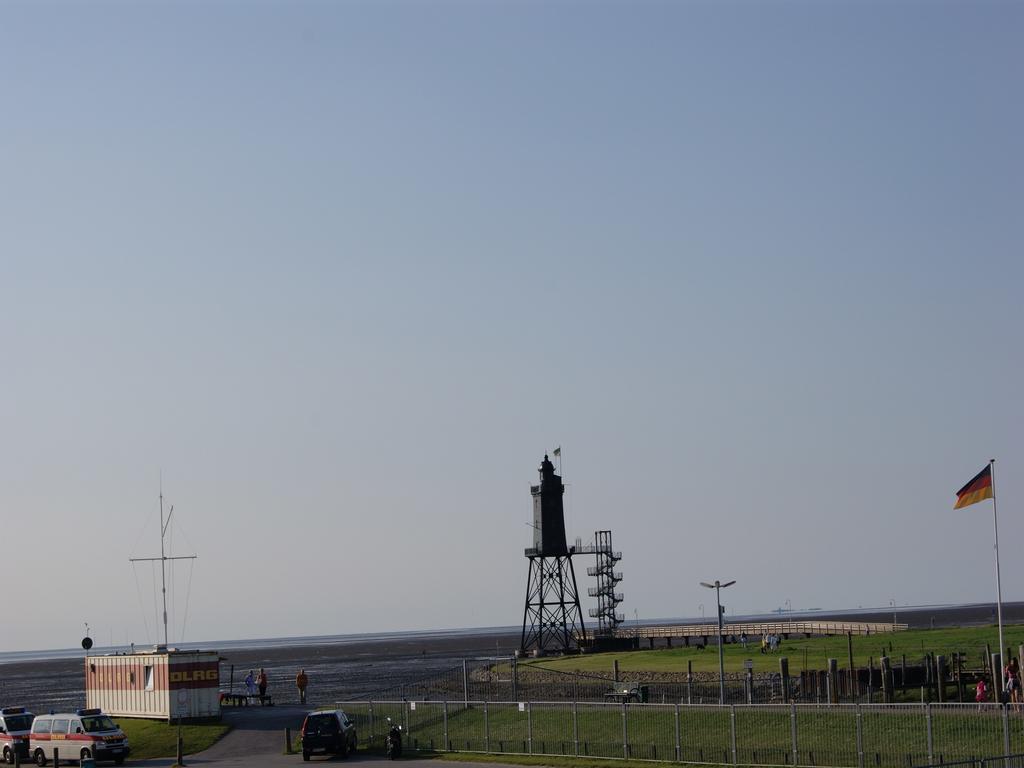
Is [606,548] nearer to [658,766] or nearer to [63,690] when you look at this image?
[63,690]

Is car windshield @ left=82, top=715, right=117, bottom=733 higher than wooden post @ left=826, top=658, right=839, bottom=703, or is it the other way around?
wooden post @ left=826, top=658, right=839, bottom=703

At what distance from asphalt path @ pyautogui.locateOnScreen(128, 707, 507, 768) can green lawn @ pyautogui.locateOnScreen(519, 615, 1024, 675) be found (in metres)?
21.0

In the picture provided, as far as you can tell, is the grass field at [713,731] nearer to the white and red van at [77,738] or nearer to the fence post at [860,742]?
the fence post at [860,742]

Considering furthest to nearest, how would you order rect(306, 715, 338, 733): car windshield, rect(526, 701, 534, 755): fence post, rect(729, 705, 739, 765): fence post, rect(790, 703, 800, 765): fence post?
rect(306, 715, 338, 733): car windshield, rect(526, 701, 534, 755): fence post, rect(729, 705, 739, 765): fence post, rect(790, 703, 800, 765): fence post

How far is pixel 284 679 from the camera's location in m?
124

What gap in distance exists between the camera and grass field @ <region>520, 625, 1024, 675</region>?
70.4 m

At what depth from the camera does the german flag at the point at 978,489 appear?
48.3m

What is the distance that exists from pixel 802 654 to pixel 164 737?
34.8 m

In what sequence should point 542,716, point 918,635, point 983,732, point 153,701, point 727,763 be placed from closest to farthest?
point 983,732, point 727,763, point 542,716, point 153,701, point 918,635

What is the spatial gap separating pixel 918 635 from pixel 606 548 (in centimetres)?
2484

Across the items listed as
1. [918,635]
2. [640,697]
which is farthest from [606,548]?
[640,697]

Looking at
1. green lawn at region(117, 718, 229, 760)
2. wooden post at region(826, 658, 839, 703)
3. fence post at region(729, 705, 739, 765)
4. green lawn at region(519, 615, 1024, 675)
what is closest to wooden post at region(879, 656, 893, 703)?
wooden post at region(826, 658, 839, 703)

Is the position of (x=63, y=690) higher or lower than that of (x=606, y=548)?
lower

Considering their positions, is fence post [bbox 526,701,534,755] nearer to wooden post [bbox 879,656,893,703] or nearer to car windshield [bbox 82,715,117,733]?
wooden post [bbox 879,656,893,703]
